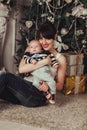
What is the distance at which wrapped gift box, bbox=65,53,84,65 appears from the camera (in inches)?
124

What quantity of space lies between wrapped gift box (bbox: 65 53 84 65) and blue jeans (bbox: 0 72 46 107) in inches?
28.1

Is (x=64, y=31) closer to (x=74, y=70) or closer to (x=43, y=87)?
(x=74, y=70)

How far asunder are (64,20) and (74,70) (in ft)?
1.87

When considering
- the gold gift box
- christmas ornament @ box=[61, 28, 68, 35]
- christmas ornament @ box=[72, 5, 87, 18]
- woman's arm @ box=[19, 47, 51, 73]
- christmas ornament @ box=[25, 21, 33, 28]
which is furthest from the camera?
Result: christmas ornament @ box=[25, 21, 33, 28]

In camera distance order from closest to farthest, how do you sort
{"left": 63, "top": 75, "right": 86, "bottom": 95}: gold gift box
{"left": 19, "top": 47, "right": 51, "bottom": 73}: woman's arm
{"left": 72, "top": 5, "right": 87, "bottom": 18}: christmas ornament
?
1. {"left": 19, "top": 47, "right": 51, "bottom": 73}: woman's arm
2. {"left": 63, "top": 75, "right": 86, "bottom": 95}: gold gift box
3. {"left": 72, "top": 5, "right": 87, "bottom": 18}: christmas ornament

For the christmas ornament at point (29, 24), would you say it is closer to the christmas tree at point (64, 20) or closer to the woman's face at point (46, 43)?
the christmas tree at point (64, 20)

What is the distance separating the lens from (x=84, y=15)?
3.30 metres

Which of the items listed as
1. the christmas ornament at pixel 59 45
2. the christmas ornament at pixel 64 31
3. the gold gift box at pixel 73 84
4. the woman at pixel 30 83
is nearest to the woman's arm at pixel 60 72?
the woman at pixel 30 83

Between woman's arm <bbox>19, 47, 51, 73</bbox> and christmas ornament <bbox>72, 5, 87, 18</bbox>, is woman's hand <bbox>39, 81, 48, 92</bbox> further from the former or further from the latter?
christmas ornament <bbox>72, 5, 87, 18</bbox>

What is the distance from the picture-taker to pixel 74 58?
3.18 m

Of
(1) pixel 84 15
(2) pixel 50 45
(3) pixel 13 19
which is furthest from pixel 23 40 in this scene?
(2) pixel 50 45

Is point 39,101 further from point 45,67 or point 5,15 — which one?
point 5,15

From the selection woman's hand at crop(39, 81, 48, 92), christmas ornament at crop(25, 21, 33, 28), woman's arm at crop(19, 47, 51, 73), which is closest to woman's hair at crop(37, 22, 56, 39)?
woman's arm at crop(19, 47, 51, 73)

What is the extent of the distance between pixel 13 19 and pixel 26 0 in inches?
10.0
